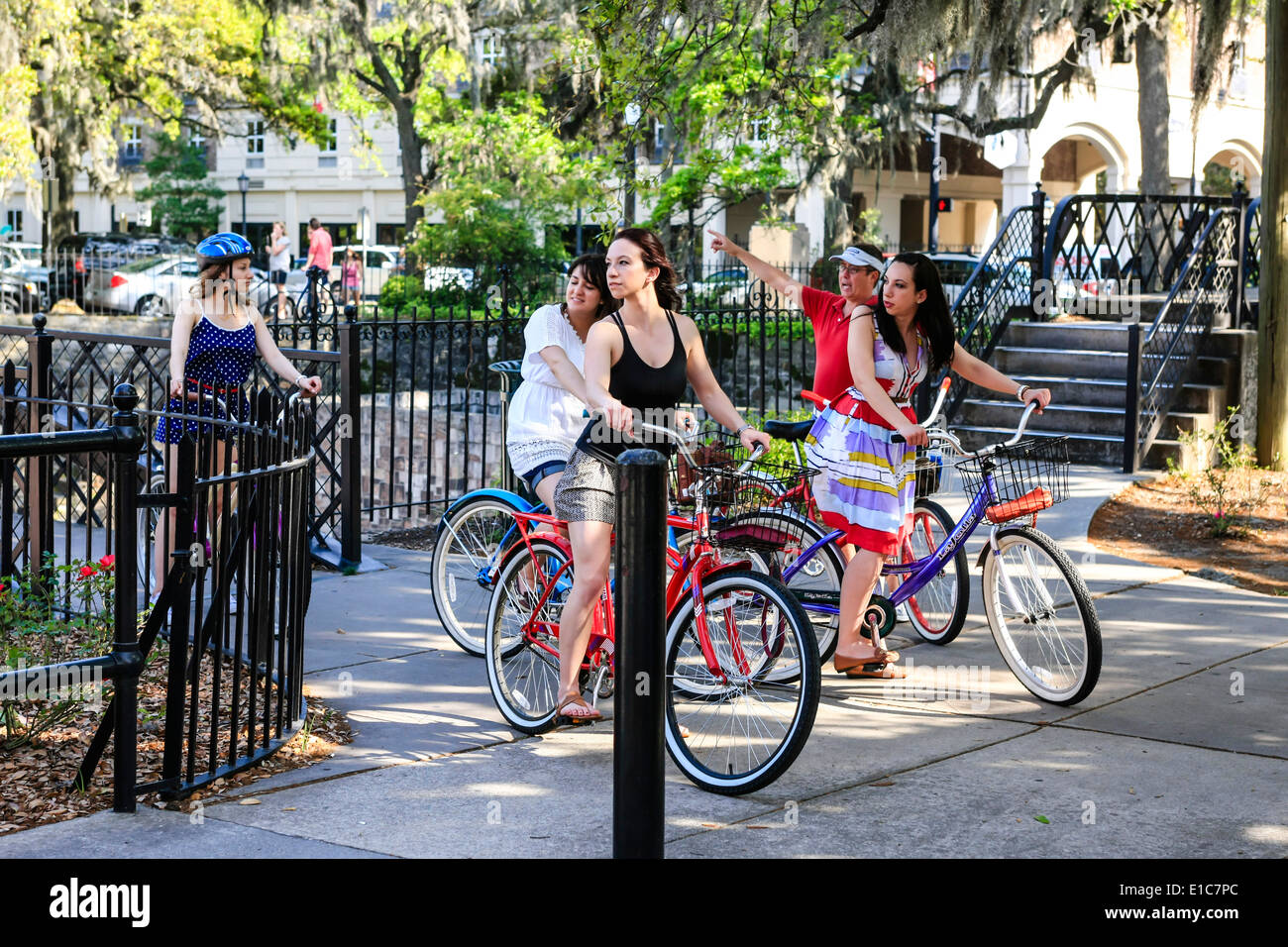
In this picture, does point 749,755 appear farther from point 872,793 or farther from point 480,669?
point 480,669

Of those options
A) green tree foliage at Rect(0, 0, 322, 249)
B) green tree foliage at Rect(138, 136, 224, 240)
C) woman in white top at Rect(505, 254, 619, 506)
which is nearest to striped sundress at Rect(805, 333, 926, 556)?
woman in white top at Rect(505, 254, 619, 506)

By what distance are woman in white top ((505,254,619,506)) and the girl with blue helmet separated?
4.52 ft

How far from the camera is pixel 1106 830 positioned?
4.47 m

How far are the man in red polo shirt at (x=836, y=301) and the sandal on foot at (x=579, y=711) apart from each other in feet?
6.49

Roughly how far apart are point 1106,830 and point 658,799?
61.3 inches

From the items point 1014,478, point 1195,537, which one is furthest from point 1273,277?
point 1014,478

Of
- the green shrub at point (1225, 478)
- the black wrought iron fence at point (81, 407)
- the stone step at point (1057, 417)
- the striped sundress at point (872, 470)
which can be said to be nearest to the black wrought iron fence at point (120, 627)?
the black wrought iron fence at point (81, 407)

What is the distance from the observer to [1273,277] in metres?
11.9

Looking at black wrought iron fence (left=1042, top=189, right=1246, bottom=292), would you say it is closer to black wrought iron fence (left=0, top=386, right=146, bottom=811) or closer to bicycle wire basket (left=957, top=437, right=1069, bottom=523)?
bicycle wire basket (left=957, top=437, right=1069, bottom=523)

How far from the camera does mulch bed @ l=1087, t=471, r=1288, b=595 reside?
8859 millimetres

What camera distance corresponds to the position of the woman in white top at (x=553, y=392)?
5.99 m

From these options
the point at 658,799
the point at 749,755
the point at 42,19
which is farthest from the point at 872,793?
the point at 42,19

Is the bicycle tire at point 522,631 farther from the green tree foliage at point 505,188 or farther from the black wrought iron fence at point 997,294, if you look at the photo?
the green tree foliage at point 505,188

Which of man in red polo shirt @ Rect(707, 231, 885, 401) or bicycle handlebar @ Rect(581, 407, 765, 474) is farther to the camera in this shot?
man in red polo shirt @ Rect(707, 231, 885, 401)
